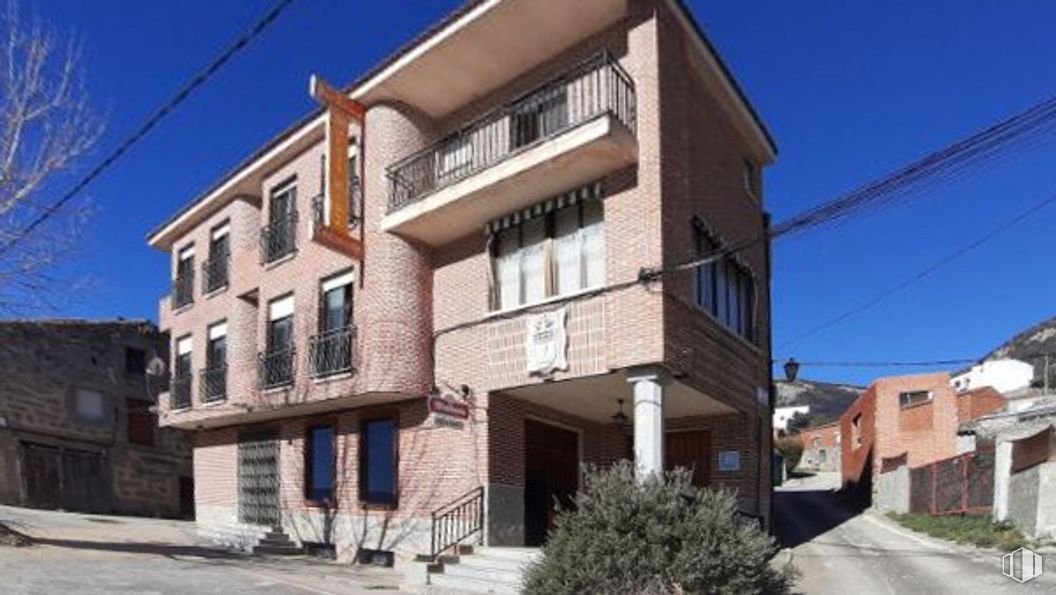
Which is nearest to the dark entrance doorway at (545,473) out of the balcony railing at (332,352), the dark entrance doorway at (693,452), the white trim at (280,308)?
the dark entrance doorway at (693,452)

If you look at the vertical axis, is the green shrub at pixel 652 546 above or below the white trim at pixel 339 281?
below

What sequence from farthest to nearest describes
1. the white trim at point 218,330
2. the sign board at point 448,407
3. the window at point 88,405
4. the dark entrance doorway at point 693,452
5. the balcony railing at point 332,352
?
the window at point 88,405 < the white trim at point 218,330 < the balcony railing at point 332,352 < the dark entrance doorway at point 693,452 < the sign board at point 448,407

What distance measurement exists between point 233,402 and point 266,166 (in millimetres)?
5676

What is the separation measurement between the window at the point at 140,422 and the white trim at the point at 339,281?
62.8ft

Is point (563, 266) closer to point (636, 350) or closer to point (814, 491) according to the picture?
point (636, 350)

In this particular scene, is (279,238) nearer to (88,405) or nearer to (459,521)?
(459,521)

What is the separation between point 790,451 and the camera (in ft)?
159

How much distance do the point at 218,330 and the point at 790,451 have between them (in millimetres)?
32022

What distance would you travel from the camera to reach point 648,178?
570 inches

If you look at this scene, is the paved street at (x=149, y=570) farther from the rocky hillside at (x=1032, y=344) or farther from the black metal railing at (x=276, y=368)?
the rocky hillside at (x=1032, y=344)

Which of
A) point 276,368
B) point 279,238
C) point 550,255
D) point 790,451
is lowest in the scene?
point 790,451

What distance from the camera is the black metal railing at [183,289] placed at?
27325 mm

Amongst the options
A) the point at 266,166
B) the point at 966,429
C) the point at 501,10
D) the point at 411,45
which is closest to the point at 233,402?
the point at 266,166

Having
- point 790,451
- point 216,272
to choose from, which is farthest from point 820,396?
point 216,272
